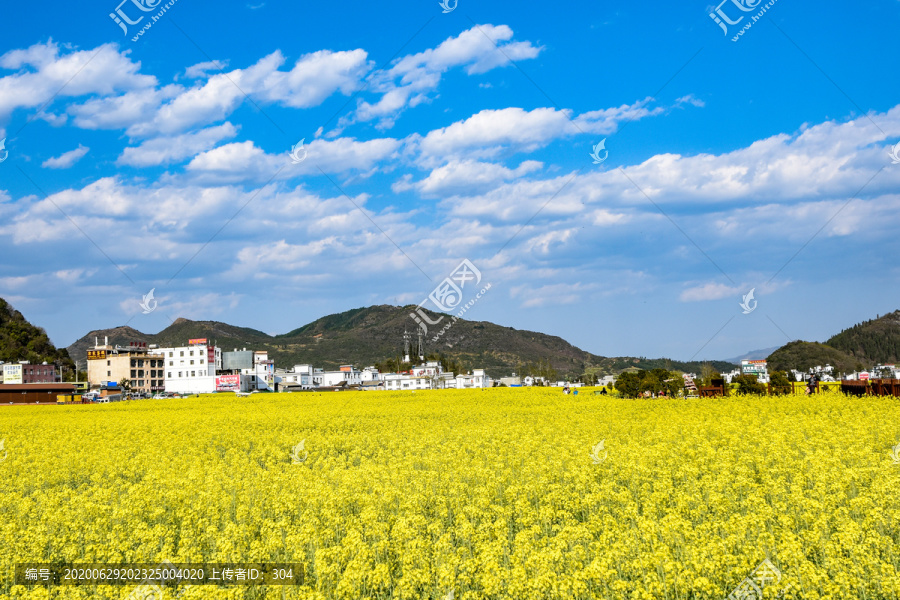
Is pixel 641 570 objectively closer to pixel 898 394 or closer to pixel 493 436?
pixel 493 436

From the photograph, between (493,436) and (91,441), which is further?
(91,441)

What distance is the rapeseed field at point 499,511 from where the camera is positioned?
368 inches

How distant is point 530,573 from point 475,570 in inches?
39.6

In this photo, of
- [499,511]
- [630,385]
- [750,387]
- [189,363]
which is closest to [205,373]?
[189,363]

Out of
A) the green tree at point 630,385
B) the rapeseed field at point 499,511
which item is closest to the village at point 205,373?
the green tree at point 630,385

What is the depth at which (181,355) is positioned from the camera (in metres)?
136

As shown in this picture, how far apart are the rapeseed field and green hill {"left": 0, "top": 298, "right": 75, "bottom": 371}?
4809 inches

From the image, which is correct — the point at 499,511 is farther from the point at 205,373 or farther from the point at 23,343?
the point at 23,343

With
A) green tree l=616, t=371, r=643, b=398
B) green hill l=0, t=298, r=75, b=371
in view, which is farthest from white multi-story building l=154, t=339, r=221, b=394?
green tree l=616, t=371, r=643, b=398

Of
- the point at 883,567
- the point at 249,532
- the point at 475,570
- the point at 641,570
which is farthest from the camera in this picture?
the point at 249,532

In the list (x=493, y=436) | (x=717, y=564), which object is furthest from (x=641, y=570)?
(x=493, y=436)

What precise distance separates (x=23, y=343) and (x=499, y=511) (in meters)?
150

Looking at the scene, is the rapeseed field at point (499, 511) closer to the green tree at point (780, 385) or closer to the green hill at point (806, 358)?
the green tree at point (780, 385)

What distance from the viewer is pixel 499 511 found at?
12.9 meters
